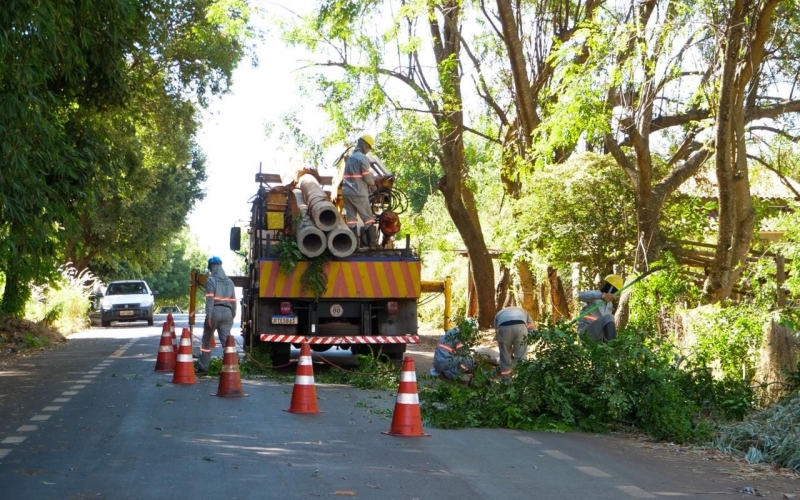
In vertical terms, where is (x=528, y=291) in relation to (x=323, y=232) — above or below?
below

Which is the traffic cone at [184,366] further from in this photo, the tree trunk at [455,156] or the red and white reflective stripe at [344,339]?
the tree trunk at [455,156]

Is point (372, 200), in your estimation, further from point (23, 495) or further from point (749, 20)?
point (23, 495)

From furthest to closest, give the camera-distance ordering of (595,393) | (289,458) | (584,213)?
(584,213) < (595,393) < (289,458)

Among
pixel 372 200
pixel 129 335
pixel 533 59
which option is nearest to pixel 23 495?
pixel 372 200

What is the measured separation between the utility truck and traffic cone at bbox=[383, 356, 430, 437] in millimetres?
6212

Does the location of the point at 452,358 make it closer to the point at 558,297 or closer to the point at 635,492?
the point at 635,492

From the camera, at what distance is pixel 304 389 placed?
11891 mm

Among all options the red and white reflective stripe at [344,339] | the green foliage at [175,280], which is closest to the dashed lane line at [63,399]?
the red and white reflective stripe at [344,339]

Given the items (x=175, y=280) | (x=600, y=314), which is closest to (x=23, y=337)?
(x=600, y=314)

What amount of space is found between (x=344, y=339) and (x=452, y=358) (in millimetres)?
2470

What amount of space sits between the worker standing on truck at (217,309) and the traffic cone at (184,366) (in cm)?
93

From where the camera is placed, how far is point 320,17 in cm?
2367

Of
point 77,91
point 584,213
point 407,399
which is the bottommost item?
point 407,399

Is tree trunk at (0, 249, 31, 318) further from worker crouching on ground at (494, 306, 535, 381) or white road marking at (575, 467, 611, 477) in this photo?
white road marking at (575, 467, 611, 477)
